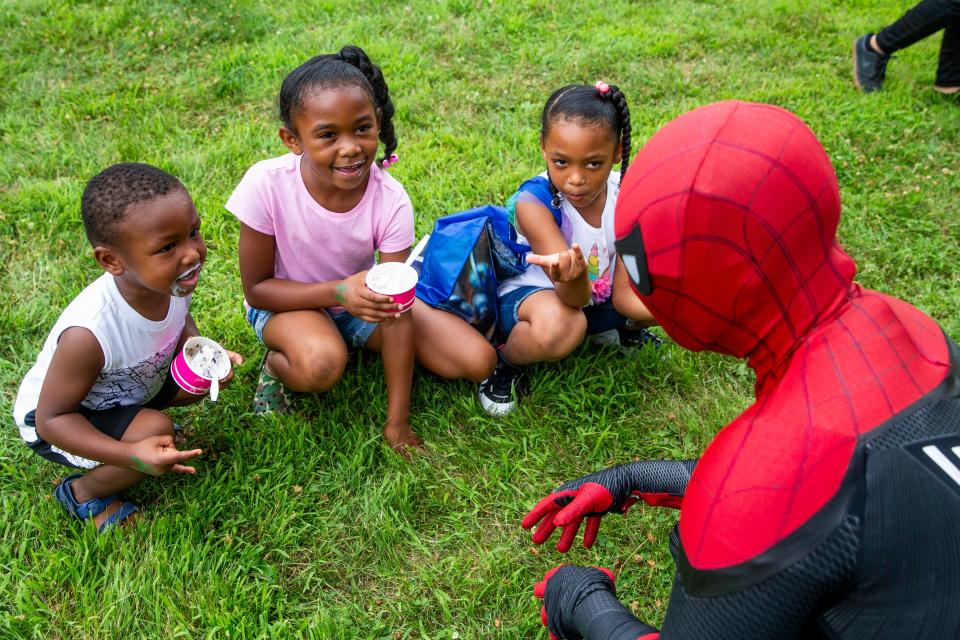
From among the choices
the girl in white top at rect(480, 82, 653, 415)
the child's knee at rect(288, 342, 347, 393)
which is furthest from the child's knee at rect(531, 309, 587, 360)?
the child's knee at rect(288, 342, 347, 393)

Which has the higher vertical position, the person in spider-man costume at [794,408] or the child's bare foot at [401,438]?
the person in spider-man costume at [794,408]

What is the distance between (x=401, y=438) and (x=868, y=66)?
3832mm

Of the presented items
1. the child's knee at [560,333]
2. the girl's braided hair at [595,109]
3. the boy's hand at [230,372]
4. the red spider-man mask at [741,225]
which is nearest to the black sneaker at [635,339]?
the child's knee at [560,333]

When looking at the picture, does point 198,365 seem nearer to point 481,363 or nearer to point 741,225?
point 481,363

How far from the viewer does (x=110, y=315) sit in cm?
221

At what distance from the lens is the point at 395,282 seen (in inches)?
93.2

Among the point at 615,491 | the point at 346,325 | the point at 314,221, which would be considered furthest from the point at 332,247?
the point at 615,491

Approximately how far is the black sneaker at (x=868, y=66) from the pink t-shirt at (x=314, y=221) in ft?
11.1

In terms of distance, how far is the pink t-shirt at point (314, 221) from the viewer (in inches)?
100

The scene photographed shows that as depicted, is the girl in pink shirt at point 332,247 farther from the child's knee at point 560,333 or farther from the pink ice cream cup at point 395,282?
the child's knee at point 560,333

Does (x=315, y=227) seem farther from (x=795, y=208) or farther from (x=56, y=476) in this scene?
(x=795, y=208)

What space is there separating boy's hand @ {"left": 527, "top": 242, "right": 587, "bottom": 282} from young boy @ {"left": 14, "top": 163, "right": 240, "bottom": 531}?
3.31 feet

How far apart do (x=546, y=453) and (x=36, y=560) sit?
→ 5.25 feet

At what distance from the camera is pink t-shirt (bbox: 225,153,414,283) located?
8.36 ft
